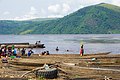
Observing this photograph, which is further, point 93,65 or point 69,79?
point 93,65

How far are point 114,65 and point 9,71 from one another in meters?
10.9

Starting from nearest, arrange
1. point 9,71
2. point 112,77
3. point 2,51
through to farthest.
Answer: point 112,77
point 9,71
point 2,51

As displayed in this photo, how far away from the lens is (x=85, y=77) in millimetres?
25344

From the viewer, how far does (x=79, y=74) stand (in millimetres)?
26750

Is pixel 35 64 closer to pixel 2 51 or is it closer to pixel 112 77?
Result: pixel 112 77

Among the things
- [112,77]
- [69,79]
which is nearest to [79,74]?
→ [69,79]

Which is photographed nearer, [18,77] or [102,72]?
[102,72]

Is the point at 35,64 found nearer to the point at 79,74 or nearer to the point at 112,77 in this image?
the point at 79,74

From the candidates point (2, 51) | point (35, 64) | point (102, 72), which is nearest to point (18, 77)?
point (35, 64)

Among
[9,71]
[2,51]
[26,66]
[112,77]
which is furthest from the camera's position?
[2,51]

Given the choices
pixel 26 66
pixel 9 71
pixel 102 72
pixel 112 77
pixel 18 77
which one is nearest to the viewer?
pixel 112 77

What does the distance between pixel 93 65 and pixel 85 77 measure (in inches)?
282

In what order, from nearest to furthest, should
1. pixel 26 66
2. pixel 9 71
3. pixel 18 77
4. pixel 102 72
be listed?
pixel 102 72, pixel 18 77, pixel 9 71, pixel 26 66

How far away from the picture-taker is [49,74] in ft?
85.8
